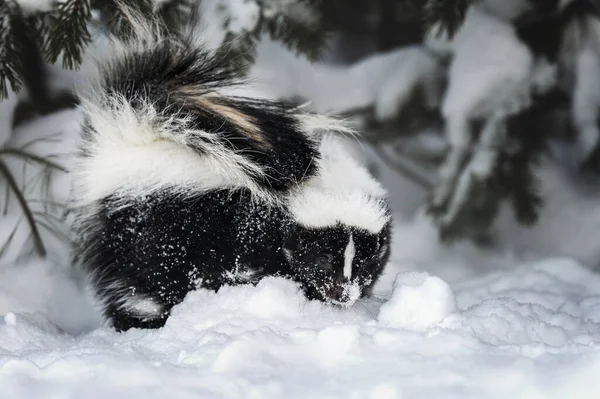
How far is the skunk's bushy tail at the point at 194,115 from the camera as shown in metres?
2.20

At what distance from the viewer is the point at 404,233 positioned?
3660mm

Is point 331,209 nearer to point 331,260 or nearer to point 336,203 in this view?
point 336,203

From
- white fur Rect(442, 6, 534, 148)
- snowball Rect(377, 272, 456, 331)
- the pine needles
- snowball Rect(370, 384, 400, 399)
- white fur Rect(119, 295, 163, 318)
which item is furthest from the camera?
white fur Rect(442, 6, 534, 148)

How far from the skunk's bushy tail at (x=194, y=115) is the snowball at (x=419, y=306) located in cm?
48

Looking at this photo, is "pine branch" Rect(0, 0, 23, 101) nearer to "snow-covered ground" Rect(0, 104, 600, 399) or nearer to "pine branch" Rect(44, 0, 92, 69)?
"pine branch" Rect(44, 0, 92, 69)

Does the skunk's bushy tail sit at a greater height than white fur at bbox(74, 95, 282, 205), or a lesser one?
greater

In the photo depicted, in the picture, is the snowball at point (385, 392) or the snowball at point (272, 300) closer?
the snowball at point (385, 392)

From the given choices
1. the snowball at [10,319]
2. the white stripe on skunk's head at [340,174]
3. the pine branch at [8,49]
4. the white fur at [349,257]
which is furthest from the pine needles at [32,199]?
the white fur at [349,257]

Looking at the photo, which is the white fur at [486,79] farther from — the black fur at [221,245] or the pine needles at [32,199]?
the pine needles at [32,199]

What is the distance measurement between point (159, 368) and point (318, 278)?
720 mm

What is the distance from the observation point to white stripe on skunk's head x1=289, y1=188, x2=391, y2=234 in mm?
2207

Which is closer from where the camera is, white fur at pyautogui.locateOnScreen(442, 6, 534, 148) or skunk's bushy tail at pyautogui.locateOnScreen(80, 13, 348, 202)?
skunk's bushy tail at pyautogui.locateOnScreen(80, 13, 348, 202)

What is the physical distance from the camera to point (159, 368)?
5.26ft

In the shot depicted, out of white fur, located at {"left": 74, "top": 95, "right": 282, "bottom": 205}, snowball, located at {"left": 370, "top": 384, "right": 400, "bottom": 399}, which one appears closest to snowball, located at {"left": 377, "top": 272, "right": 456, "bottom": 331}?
snowball, located at {"left": 370, "top": 384, "right": 400, "bottom": 399}
